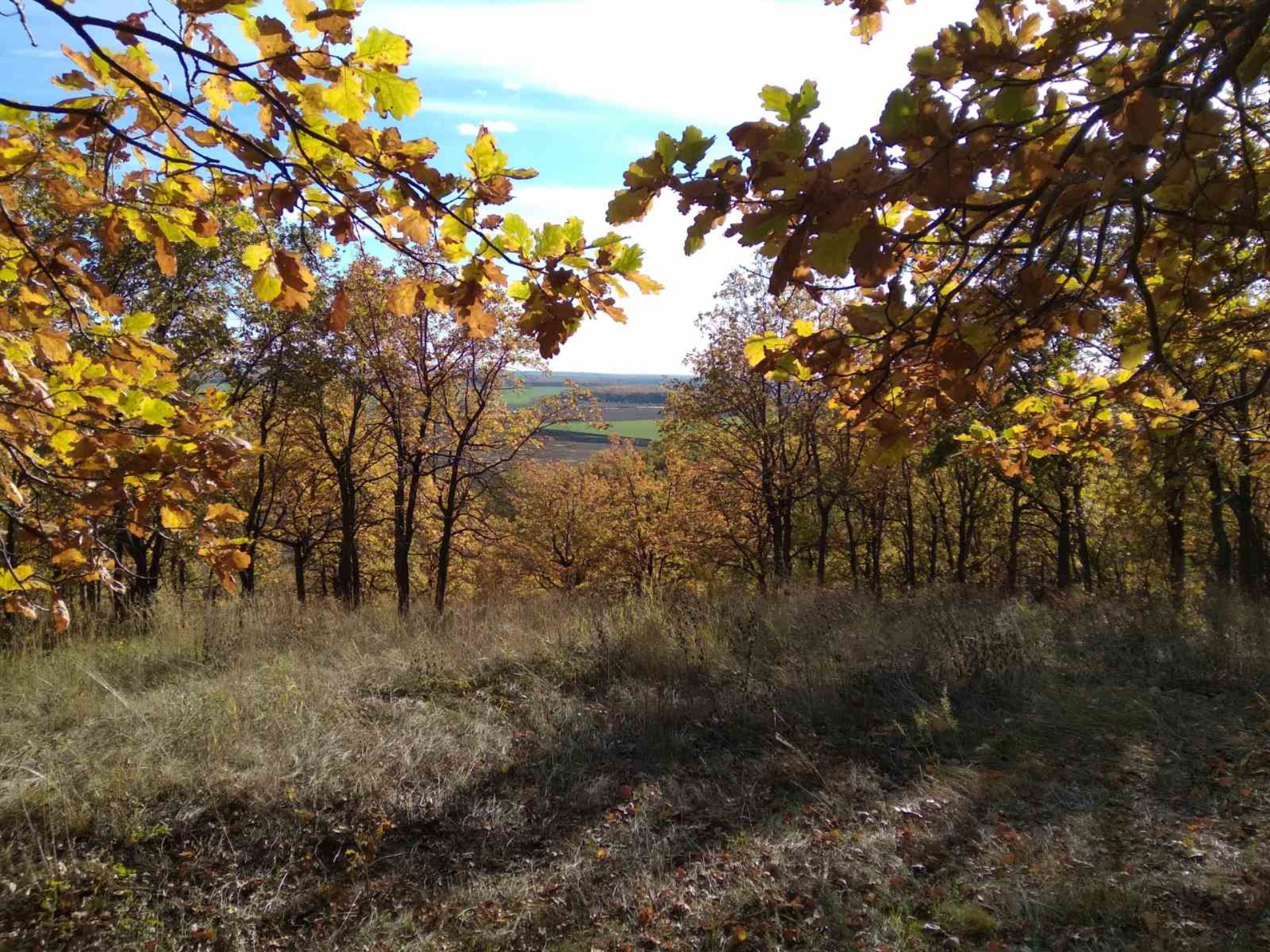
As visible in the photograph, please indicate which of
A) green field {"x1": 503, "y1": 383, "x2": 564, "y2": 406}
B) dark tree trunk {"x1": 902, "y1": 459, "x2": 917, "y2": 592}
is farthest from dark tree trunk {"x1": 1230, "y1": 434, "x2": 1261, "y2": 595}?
green field {"x1": 503, "y1": 383, "x2": 564, "y2": 406}

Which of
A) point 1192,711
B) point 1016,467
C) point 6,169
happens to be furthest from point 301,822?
point 1192,711

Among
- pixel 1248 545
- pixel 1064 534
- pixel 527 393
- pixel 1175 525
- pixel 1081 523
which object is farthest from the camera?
pixel 1081 523

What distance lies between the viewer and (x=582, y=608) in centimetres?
816

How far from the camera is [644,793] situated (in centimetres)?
400

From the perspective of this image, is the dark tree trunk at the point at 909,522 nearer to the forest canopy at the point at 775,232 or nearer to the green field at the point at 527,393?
the green field at the point at 527,393

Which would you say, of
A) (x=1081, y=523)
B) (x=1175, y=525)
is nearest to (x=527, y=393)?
(x=1081, y=523)

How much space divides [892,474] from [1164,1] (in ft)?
52.4

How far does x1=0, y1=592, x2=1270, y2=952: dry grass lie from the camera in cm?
292

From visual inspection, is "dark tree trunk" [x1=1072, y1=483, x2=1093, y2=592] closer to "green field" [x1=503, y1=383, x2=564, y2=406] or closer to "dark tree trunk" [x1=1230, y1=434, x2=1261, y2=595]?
"dark tree trunk" [x1=1230, y1=434, x2=1261, y2=595]

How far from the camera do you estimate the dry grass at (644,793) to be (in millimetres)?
2916

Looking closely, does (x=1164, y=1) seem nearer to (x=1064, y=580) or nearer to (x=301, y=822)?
(x=301, y=822)

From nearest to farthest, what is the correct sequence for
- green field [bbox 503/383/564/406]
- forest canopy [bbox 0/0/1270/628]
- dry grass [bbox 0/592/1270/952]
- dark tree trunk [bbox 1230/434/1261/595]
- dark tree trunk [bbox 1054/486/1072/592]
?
forest canopy [bbox 0/0/1270/628] < dry grass [bbox 0/592/1270/952] < dark tree trunk [bbox 1230/434/1261/595] < green field [bbox 503/383/564/406] < dark tree trunk [bbox 1054/486/1072/592]

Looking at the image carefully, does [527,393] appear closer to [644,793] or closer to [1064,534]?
[644,793]

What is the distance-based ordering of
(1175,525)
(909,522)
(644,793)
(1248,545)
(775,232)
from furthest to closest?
1. (909,522)
2. (1175,525)
3. (1248,545)
4. (644,793)
5. (775,232)
